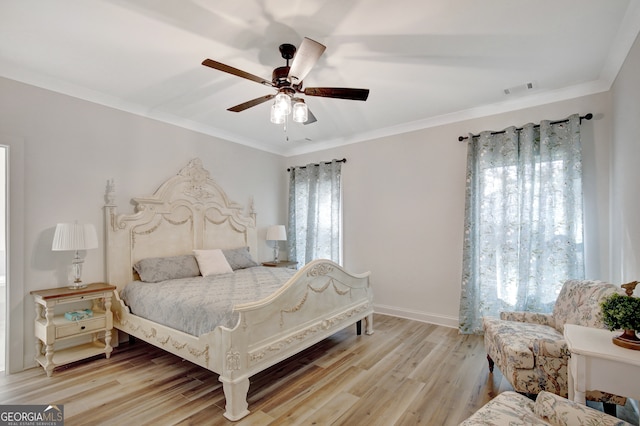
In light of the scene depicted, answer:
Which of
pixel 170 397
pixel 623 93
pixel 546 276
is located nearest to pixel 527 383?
pixel 546 276

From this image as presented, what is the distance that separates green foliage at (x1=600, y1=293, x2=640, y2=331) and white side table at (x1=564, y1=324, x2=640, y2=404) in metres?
0.11

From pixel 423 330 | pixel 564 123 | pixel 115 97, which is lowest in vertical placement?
pixel 423 330

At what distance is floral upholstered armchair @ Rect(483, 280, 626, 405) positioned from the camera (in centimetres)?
206

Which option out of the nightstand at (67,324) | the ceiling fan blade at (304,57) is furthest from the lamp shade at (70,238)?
the ceiling fan blade at (304,57)

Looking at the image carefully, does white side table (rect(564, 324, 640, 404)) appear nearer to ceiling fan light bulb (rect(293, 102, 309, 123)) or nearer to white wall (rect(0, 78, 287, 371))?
ceiling fan light bulb (rect(293, 102, 309, 123))

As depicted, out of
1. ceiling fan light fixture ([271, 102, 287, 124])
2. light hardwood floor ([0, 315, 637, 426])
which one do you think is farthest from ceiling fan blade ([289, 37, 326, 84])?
light hardwood floor ([0, 315, 637, 426])

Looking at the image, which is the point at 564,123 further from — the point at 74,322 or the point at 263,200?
the point at 74,322

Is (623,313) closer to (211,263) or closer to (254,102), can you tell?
(254,102)

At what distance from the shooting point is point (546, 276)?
321 cm

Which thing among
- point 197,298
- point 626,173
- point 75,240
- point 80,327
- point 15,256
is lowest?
point 80,327

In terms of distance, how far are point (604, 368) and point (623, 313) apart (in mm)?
292

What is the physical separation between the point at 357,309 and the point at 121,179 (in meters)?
3.18

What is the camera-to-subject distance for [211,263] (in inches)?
151

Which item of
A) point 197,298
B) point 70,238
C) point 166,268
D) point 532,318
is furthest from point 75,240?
point 532,318
